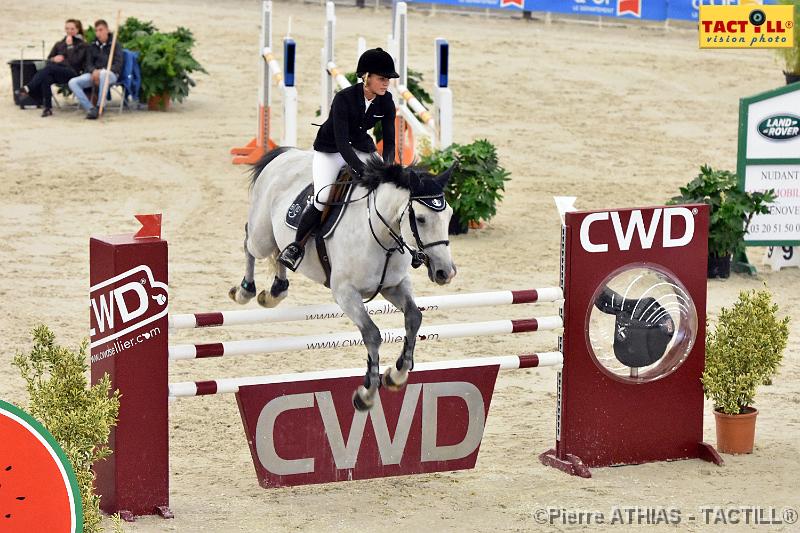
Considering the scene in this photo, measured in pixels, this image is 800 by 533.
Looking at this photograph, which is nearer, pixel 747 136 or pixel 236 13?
pixel 747 136

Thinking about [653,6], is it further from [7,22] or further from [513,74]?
[7,22]

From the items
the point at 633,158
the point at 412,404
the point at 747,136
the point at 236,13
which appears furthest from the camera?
the point at 236,13

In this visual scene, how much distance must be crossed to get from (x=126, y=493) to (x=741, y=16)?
852 cm

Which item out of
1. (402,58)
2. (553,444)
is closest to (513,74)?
(402,58)

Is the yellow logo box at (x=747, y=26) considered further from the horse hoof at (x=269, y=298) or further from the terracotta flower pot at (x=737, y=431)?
the horse hoof at (x=269, y=298)

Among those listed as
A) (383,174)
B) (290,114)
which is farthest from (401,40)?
(383,174)

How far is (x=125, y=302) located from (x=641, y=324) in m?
2.78

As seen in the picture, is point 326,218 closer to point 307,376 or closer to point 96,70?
point 307,376

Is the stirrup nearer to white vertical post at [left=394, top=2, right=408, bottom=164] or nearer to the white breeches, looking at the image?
the white breeches

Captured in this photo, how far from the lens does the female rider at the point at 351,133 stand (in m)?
6.94

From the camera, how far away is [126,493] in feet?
21.0

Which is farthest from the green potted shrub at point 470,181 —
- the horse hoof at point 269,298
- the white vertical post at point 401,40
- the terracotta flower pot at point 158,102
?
the terracotta flower pot at point 158,102

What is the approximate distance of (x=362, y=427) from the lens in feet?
22.9

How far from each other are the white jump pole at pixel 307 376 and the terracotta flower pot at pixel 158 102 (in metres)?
12.2
